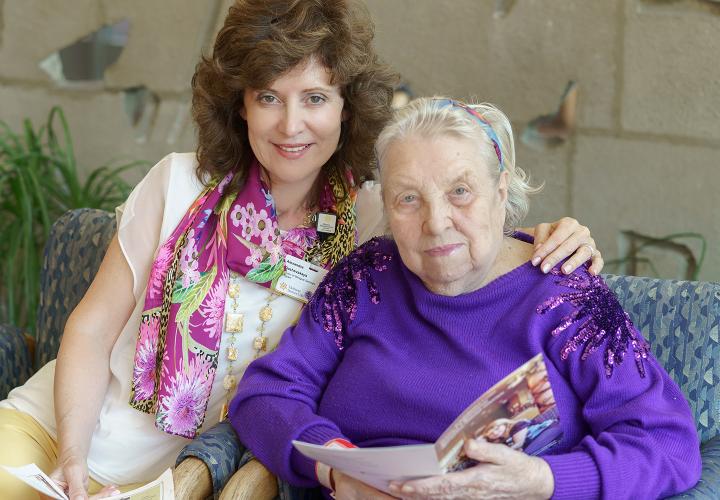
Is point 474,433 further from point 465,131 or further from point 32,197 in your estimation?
point 32,197

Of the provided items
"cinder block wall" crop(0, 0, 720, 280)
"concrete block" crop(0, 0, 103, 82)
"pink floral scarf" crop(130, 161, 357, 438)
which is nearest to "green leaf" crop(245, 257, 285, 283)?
"pink floral scarf" crop(130, 161, 357, 438)

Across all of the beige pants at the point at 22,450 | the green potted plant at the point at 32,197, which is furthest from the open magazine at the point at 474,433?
the green potted plant at the point at 32,197

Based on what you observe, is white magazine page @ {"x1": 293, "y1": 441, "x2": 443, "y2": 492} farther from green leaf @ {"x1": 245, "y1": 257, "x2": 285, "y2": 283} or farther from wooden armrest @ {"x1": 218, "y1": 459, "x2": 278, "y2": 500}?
green leaf @ {"x1": 245, "y1": 257, "x2": 285, "y2": 283}

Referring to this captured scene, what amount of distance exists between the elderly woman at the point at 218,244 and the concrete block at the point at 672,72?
47.8 inches

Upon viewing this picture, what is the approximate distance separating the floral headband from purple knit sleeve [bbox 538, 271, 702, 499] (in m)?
0.30

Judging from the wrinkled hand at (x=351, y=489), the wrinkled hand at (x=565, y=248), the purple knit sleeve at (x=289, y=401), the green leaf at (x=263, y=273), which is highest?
the wrinkled hand at (x=565, y=248)

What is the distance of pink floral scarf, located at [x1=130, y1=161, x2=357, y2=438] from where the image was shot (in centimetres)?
204

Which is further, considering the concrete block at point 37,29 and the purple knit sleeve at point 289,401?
the concrete block at point 37,29

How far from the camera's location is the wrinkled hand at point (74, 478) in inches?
74.0

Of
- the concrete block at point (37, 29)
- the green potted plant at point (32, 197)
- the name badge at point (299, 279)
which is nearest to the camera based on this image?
the name badge at point (299, 279)

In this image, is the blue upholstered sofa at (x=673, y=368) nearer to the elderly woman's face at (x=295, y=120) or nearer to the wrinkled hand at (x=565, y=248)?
the wrinkled hand at (x=565, y=248)

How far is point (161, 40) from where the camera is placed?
→ 3639mm

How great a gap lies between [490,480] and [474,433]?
0.12 meters

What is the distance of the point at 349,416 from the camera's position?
6.06 ft
